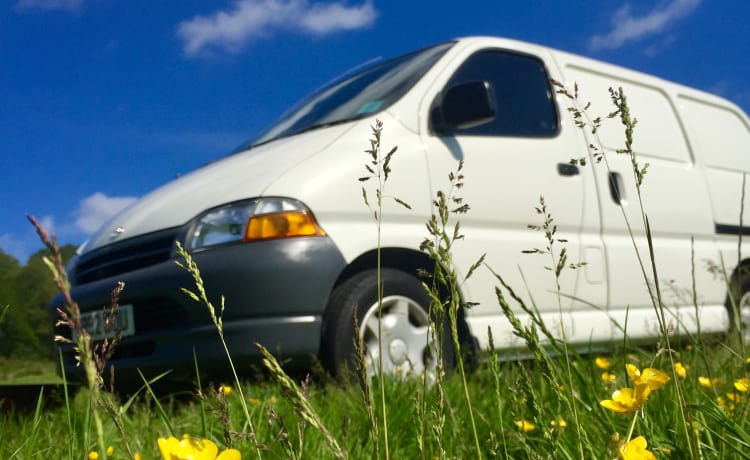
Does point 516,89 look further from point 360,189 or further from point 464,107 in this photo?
point 360,189

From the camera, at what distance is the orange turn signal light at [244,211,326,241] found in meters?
2.79

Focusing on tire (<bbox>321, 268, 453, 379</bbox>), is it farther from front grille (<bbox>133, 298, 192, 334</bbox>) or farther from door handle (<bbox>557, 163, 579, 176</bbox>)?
door handle (<bbox>557, 163, 579, 176</bbox>)

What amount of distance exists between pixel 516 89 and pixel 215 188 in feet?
5.79

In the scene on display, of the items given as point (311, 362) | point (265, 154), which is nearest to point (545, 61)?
point (265, 154)

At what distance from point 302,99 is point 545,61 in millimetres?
1605

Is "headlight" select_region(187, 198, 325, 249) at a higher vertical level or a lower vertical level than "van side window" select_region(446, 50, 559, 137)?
lower

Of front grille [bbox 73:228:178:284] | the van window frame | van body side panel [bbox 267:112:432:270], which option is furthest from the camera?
the van window frame

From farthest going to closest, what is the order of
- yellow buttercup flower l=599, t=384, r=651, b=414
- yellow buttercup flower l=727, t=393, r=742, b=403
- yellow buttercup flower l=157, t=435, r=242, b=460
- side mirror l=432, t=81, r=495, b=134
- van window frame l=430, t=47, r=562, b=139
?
van window frame l=430, t=47, r=562, b=139
side mirror l=432, t=81, r=495, b=134
yellow buttercup flower l=727, t=393, r=742, b=403
yellow buttercup flower l=599, t=384, r=651, b=414
yellow buttercup flower l=157, t=435, r=242, b=460

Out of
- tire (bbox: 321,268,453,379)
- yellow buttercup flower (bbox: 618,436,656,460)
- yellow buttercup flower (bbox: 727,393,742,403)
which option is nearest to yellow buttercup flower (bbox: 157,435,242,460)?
yellow buttercup flower (bbox: 618,436,656,460)

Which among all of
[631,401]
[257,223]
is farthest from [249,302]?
[631,401]

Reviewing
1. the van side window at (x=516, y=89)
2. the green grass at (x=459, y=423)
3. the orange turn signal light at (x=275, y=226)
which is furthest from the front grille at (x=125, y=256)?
the van side window at (x=516, y=89)

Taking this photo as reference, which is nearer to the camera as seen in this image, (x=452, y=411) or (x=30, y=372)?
(x=452, y=411)

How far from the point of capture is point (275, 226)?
2789mm

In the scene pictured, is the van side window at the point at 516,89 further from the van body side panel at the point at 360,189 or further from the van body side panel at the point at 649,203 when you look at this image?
the van body side panel at the point at 360,189
